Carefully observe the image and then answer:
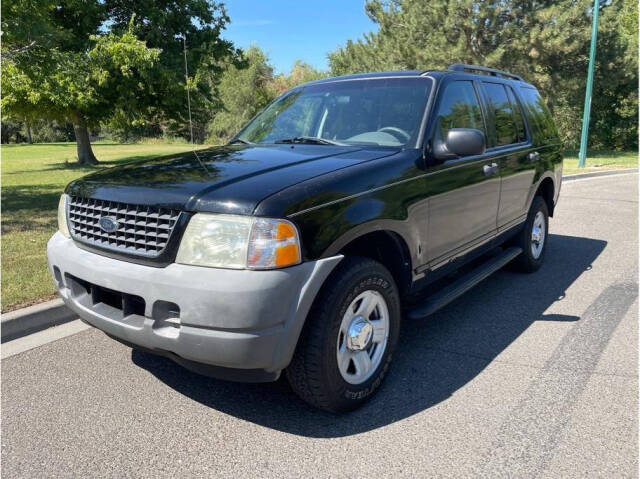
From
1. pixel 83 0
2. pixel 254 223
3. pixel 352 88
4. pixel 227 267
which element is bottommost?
pixel 227 267

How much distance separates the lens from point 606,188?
13203 mm

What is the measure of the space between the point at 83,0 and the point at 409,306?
18228 mm

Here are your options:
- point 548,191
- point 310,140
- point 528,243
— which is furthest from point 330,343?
point 548,191

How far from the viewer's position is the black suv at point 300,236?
2377 millimetres

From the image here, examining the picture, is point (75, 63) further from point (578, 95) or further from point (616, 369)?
point (578, 95)

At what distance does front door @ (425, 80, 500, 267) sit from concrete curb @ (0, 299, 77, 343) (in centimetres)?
293

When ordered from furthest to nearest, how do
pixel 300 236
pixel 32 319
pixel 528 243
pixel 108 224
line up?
1. pixel 528 243
2. pixel 32 319
3. pixel 108 224
4. pixel 300 236

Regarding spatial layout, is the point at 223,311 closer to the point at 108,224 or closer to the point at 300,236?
the point at 300,236

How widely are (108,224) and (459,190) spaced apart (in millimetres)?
2337

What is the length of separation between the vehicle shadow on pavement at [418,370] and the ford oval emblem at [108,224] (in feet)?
3.56

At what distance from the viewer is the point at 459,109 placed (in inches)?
154

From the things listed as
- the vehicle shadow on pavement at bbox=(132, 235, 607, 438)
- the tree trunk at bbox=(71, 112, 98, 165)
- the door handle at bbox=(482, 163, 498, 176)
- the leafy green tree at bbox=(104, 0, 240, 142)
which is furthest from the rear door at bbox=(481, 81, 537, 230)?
the tree trunk at bbox=(71, 112, 98, 165)

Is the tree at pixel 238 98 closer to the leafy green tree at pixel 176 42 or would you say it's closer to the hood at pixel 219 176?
the leafy green tree at pixel 176 42

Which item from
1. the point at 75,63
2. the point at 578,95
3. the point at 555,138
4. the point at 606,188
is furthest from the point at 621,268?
the point at 578,95
